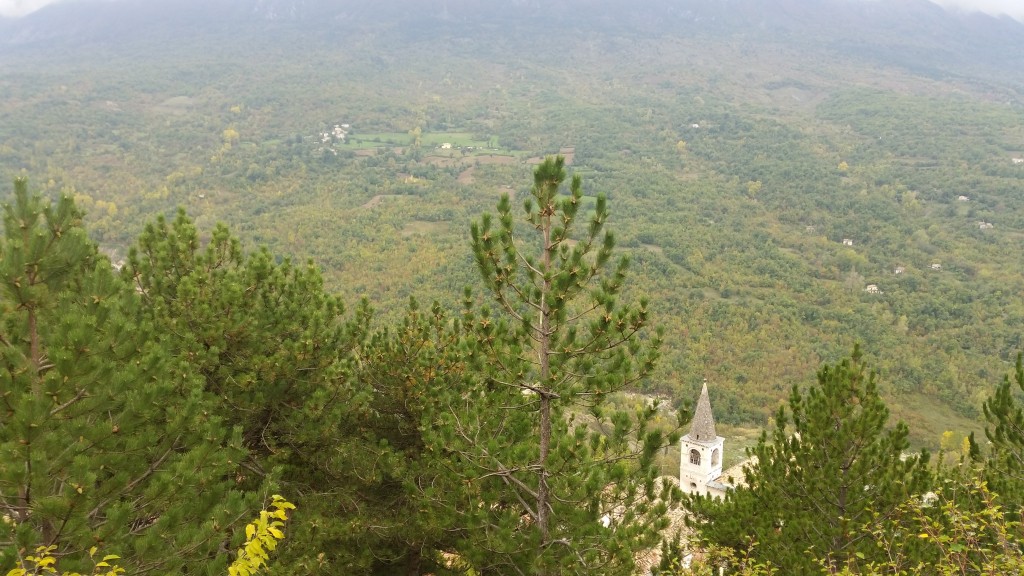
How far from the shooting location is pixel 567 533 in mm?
6672

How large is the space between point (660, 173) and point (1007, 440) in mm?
108924

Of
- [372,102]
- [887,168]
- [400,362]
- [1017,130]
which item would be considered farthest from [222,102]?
[1017,130]

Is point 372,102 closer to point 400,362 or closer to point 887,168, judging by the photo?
point 887,168

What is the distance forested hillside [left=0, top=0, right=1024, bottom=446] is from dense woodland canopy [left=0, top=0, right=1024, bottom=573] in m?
0.55

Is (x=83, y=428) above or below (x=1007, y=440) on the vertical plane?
above

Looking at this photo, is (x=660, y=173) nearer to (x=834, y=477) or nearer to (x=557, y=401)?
(x=834, y=477)

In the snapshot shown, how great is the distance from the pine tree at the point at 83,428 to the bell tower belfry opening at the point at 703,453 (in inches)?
844

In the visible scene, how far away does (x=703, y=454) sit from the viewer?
80.1 ft

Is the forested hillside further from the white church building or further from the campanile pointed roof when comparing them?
the white church building

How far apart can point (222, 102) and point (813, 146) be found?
127 meters

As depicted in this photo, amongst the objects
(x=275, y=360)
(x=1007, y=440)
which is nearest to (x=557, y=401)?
(x=275, y=360)

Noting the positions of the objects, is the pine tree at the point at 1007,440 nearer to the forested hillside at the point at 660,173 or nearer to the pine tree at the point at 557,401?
the pine tree at the point at 557,401

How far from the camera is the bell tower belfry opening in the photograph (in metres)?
24.4

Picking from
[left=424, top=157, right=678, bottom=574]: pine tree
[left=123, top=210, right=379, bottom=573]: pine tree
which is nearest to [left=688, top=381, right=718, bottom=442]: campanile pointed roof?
[left=123, top=210, right=379, bottom=573]: pine tree
